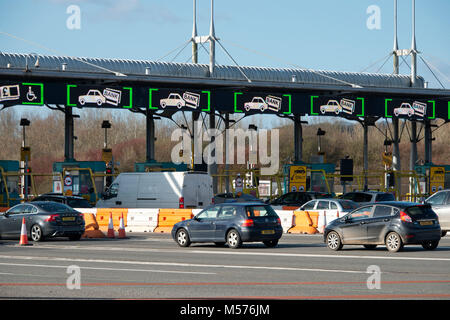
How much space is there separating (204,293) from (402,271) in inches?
191

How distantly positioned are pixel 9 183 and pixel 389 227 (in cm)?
2590

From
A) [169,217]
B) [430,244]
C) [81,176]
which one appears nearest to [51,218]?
[169,217]

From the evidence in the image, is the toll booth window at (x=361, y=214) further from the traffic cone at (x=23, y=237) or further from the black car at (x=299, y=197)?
the black car at (x=299, y=197)

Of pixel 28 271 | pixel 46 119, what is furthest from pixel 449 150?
pixel 28 271

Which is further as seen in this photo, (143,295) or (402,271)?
(402,271)

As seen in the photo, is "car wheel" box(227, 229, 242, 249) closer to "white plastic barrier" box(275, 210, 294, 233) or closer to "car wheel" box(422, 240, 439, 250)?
"car wheel" box(422, 240, 439, 250)

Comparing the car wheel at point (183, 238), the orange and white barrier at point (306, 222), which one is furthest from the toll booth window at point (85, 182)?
the car wheel at point (183, 238)

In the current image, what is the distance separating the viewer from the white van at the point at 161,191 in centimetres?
3631

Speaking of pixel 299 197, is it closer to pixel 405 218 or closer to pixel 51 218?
pixel 51 218

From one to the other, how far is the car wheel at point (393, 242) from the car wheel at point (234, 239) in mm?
4136

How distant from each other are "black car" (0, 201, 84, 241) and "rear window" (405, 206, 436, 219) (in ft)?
37.0

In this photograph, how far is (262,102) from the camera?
46.4m

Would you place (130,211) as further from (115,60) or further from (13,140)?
(13,140)

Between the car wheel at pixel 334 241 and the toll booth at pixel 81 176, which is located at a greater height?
the toll booth at pixel 81 176
